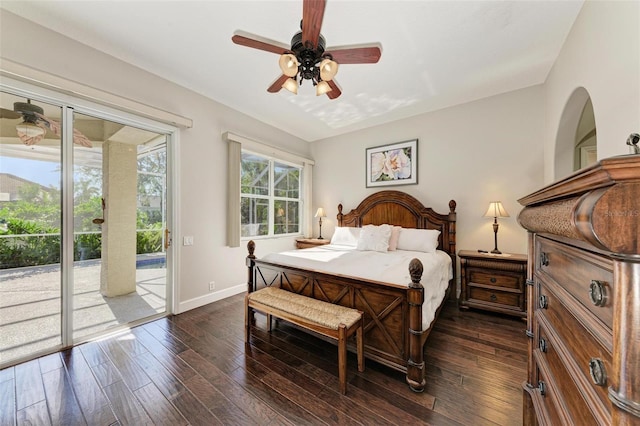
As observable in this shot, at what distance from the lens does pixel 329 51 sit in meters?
1.80

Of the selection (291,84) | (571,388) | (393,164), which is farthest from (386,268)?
(393,164)

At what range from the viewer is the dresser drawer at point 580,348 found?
487 mm

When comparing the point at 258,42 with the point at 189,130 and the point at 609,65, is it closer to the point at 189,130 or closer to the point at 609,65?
the point at 189,130

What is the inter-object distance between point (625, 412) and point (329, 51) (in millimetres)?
2143

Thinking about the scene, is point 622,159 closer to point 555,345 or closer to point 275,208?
point 555,345

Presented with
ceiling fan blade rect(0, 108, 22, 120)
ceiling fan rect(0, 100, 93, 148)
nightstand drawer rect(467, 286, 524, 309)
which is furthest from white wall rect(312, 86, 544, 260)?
ceiling fan blade rect(0, 108, 22, 120)

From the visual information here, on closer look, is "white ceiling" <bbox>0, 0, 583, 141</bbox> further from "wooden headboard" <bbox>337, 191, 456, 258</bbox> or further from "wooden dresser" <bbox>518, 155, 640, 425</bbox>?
"wooden dresser" <bbox>518, 155, 640, 425</bbox>

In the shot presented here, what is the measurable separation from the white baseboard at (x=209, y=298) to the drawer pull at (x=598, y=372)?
11.4 ft

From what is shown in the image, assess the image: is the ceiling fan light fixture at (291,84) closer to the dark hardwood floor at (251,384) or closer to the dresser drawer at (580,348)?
the dresser drawer at (580,348)

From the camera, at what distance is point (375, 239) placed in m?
3.34

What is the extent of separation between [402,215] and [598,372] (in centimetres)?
342

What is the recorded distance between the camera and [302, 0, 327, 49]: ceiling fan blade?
1.41 m

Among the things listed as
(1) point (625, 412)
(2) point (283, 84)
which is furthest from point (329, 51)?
(1) point (625, 412)

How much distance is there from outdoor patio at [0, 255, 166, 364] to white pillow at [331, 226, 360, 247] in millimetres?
2833
